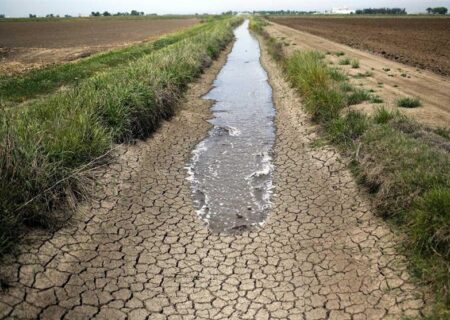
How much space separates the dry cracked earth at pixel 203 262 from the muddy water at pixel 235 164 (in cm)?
28

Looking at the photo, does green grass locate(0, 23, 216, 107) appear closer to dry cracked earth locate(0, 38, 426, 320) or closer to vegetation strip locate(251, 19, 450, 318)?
dry cracked earth locate(0, 38, 426, 320)

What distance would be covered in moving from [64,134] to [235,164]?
3236 mm

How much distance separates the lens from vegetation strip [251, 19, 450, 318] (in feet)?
13.8

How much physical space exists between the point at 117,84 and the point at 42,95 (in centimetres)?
327

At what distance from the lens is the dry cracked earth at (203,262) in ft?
13.1

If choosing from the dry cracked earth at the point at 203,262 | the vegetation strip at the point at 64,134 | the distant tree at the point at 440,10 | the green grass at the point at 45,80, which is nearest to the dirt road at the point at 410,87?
the dry cracked earth at the point at 203,262

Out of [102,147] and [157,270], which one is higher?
[102,147]

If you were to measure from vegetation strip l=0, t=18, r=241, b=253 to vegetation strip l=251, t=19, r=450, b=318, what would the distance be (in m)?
4.09

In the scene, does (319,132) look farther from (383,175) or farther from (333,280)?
(333,280)

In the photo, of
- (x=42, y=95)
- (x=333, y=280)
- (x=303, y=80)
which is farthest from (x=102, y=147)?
(x=303, y=80)

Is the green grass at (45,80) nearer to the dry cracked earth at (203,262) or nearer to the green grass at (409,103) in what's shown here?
the dry cracked earth at (203,262)

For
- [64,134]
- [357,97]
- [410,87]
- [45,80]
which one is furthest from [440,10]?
[64,134]

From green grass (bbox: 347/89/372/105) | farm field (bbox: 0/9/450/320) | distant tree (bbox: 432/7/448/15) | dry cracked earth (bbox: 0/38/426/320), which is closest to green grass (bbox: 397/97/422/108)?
farm field (bbox: 0/9/450/320)

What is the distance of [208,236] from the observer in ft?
17.9
